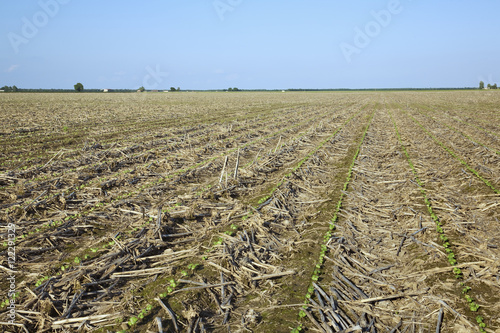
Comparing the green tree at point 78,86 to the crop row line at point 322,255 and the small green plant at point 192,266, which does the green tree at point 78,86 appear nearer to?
the crop row line at point 322,255

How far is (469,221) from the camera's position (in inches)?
275

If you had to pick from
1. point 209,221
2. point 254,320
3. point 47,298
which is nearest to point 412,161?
point 209,221

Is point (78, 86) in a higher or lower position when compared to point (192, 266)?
higher

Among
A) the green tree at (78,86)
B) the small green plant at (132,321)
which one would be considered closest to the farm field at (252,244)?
the small green plant at (132,321)

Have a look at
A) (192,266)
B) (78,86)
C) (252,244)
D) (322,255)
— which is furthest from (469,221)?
(78,86)

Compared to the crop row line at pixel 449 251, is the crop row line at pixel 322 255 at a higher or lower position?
lower

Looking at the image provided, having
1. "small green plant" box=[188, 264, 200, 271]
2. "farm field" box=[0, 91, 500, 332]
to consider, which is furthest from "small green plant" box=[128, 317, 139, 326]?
"small green plant" box=[188, 264, 200, 271]

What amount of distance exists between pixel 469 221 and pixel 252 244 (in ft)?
16.7

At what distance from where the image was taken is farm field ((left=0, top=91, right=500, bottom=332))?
4328 millimetres

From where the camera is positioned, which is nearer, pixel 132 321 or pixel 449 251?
pixel 132 321

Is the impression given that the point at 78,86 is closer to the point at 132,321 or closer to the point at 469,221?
the point at 132,321

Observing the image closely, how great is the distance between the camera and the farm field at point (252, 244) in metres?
4.33

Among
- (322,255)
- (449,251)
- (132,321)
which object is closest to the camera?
(132,321)

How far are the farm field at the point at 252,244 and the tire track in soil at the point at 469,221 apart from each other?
0.03m
